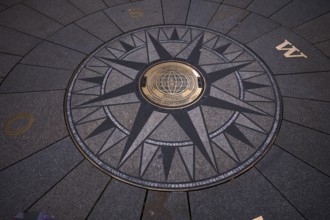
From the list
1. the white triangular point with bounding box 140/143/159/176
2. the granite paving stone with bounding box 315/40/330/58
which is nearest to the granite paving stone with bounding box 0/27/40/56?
the white triangular point with bounding box 140/143/159/176

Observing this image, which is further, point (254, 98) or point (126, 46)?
point (126, 46)

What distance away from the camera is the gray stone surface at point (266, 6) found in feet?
18.7

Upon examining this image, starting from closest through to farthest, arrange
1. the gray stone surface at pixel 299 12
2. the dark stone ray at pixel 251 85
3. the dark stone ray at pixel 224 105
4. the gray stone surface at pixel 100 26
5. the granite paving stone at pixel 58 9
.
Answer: the dark stone ray at pixel 224 105 → the dark stone ray at pixel 251 85 → the gray stone surface at pixel 100 26 → the gray stone surface at pixel 299 12 → the granite paving stone at pixel 58 9

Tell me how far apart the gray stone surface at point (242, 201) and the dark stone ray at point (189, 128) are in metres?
0.40

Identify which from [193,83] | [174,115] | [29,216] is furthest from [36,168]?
[193,83]

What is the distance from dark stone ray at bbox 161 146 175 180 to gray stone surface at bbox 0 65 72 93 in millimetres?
2087

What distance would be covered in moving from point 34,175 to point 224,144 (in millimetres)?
2555

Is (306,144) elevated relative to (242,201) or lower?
elevated

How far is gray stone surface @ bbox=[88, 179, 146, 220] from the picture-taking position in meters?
3.07

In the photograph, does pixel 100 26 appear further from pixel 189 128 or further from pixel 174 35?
pixel 189 128

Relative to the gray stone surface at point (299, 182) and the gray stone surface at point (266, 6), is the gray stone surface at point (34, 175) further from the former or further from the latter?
the gray stone surface at point (266, 6)

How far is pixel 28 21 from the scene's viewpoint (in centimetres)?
559

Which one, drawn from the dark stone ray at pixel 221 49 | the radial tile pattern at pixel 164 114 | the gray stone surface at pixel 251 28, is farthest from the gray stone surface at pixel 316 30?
the dark stone ray at pixel 221 49

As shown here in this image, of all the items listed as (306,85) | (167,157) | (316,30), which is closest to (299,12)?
(316,30)
